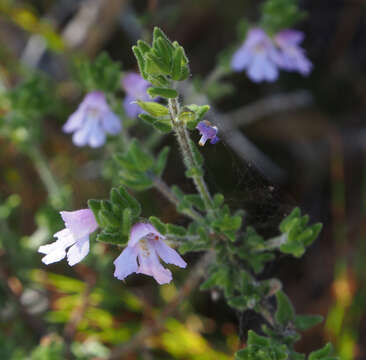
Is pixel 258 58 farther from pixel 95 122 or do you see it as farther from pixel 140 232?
pixel 140 232

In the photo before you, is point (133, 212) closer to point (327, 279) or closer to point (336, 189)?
point (327, 279)

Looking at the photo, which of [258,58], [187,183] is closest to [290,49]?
[258,58]

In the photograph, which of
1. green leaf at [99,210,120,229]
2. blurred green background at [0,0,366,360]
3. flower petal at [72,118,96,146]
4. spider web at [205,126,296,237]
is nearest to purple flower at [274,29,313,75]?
blurred green background at [0,0,366,360]

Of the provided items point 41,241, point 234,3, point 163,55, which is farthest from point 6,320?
point 234,3

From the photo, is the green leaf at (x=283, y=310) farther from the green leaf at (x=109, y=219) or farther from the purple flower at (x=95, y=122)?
the purple flower at (x=95, y=122)

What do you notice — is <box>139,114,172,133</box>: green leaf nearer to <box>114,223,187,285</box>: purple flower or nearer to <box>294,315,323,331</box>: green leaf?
<box>114,223,187,285</box>: purple flower

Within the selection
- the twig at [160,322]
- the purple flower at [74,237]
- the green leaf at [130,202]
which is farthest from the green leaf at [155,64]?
the twig at [160,322]
